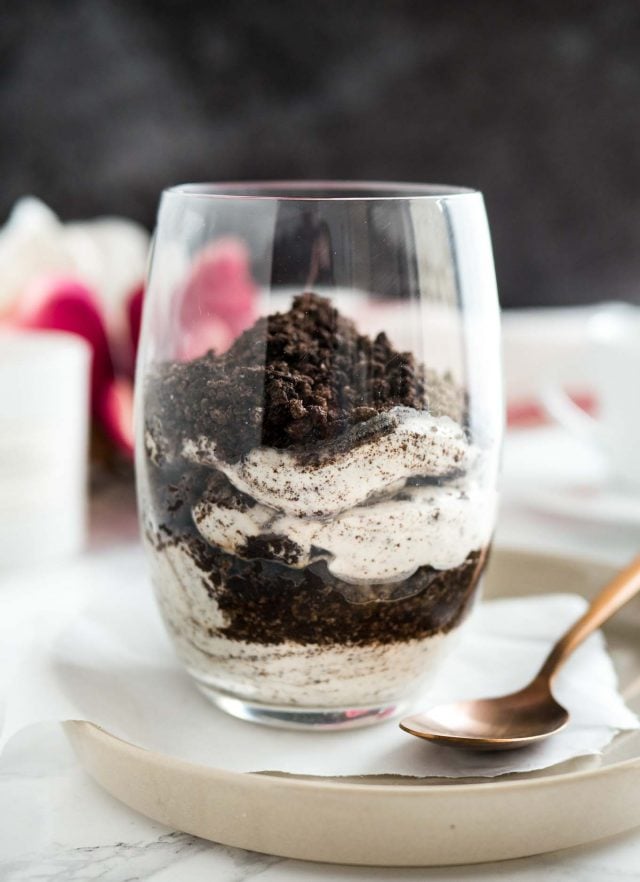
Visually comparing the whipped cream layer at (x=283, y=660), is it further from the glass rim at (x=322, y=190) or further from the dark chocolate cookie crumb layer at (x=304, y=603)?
the glass rim at (x=322, y=190)

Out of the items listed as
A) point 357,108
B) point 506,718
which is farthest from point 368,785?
point 357,108

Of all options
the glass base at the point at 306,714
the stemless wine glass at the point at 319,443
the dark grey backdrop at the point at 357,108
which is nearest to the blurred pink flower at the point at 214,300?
the stemless wine glass at the point at 319,443

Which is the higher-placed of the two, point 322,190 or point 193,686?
point 322,190

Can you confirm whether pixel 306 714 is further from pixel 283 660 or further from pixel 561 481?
pixel 561 481

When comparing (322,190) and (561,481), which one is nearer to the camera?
(322,190)

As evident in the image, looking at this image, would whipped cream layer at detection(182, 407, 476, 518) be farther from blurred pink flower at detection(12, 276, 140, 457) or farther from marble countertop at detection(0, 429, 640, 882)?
blurred pink flower at detection(12, 276, 140, 457)

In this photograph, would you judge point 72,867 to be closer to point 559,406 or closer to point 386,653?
point 386,653

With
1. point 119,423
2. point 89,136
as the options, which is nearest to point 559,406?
point 119,423

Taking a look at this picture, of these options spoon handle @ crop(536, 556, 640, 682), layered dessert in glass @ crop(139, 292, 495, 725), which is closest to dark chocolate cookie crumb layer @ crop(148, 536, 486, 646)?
layered dessert in glass @ crop(139, 292, 495, 725)
